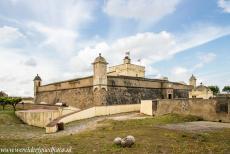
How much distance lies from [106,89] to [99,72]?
8.80ft

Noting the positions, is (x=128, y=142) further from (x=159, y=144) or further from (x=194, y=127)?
(x=194, y=127)

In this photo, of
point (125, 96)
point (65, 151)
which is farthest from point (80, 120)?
point (65, 151)

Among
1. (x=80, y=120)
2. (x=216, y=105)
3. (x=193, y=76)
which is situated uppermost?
(x=193, y=76)

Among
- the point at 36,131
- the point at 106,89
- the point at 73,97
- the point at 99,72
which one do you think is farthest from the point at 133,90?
the point at 36,131

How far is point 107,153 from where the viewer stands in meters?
10.9

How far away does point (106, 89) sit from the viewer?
32750 mm

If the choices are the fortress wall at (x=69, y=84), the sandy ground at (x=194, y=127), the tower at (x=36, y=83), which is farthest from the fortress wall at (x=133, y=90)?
the tower at (x=36, y=83)

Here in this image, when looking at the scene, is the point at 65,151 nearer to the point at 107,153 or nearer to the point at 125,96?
the point at 107,153

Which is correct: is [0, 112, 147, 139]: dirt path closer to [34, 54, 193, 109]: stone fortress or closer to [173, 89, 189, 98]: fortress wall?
[34, 54, 193, 109]: stone fortress

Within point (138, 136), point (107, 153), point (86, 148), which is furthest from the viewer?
point (138, 136)

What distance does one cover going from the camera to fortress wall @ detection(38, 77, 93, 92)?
34.5m

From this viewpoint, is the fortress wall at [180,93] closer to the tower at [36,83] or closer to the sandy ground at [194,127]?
the sandy ground at [194,127]

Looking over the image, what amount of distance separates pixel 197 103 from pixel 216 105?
212cm

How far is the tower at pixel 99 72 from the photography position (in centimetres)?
Result: 3181
